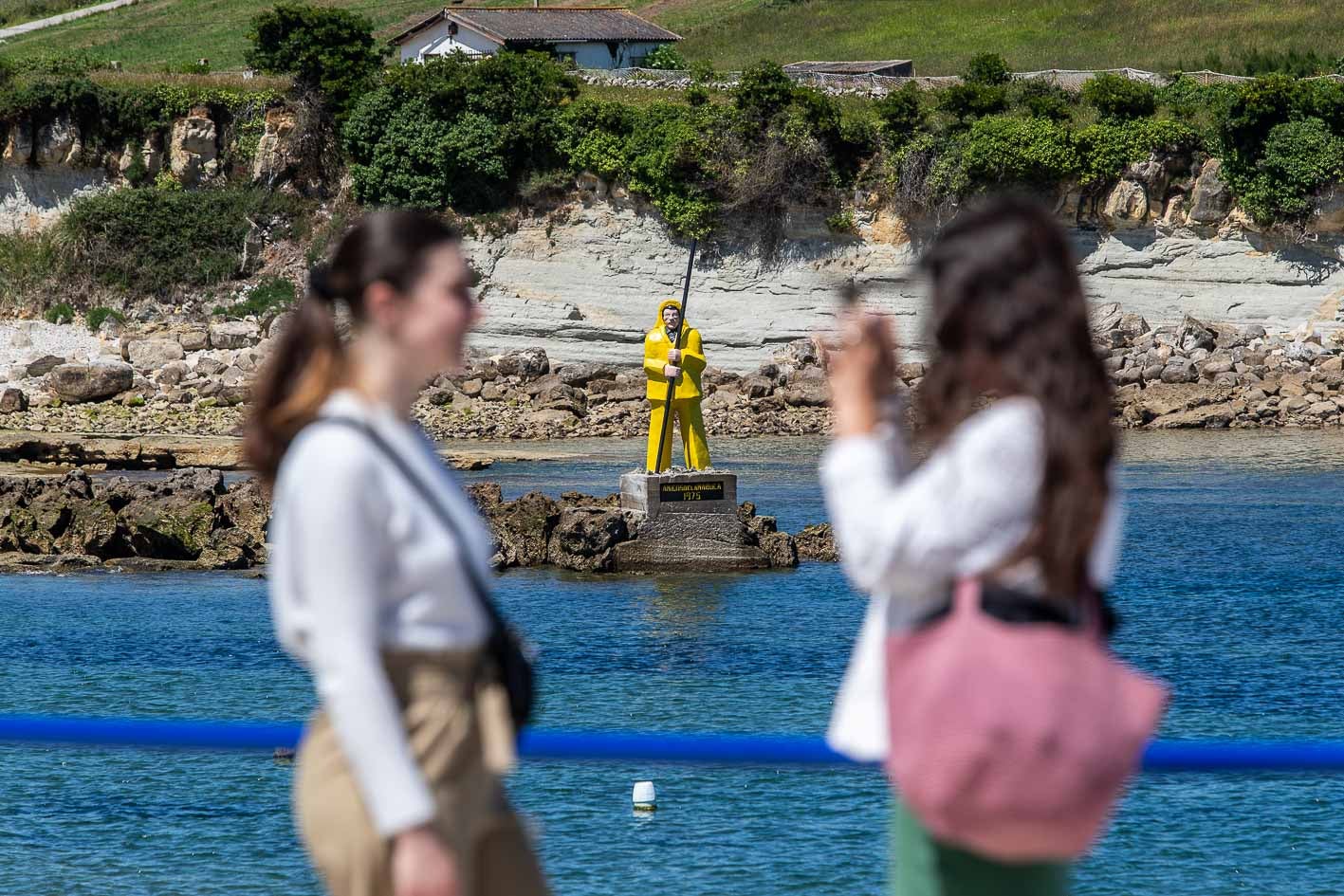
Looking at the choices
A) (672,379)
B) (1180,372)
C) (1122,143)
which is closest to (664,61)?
(1122,143)

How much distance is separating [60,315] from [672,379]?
103ft

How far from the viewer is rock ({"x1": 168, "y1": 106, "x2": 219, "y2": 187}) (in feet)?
152

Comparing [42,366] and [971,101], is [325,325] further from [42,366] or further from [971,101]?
[971,101]

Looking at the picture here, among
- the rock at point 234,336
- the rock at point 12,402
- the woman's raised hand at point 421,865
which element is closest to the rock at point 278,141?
the rock at point 234,336

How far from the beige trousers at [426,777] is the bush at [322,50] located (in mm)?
44741

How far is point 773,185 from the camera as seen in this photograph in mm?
42094

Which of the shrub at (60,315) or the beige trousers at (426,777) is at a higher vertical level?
the shrub at (60,315)

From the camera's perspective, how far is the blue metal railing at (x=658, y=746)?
2898 mm

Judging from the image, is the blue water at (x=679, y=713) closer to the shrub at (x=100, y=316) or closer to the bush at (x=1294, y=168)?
the bush at (x=1294, y=168)

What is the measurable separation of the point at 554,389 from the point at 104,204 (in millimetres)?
15774

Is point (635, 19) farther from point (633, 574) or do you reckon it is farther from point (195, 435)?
point (633, 574)

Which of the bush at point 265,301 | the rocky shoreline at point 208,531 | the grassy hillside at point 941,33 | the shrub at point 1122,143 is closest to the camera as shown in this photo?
the rocky shoreline at point 208,531

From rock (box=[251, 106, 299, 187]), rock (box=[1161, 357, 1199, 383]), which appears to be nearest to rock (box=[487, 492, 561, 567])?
rock (box=[1161, 357, 1199, 383])

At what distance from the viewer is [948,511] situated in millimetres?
2201
